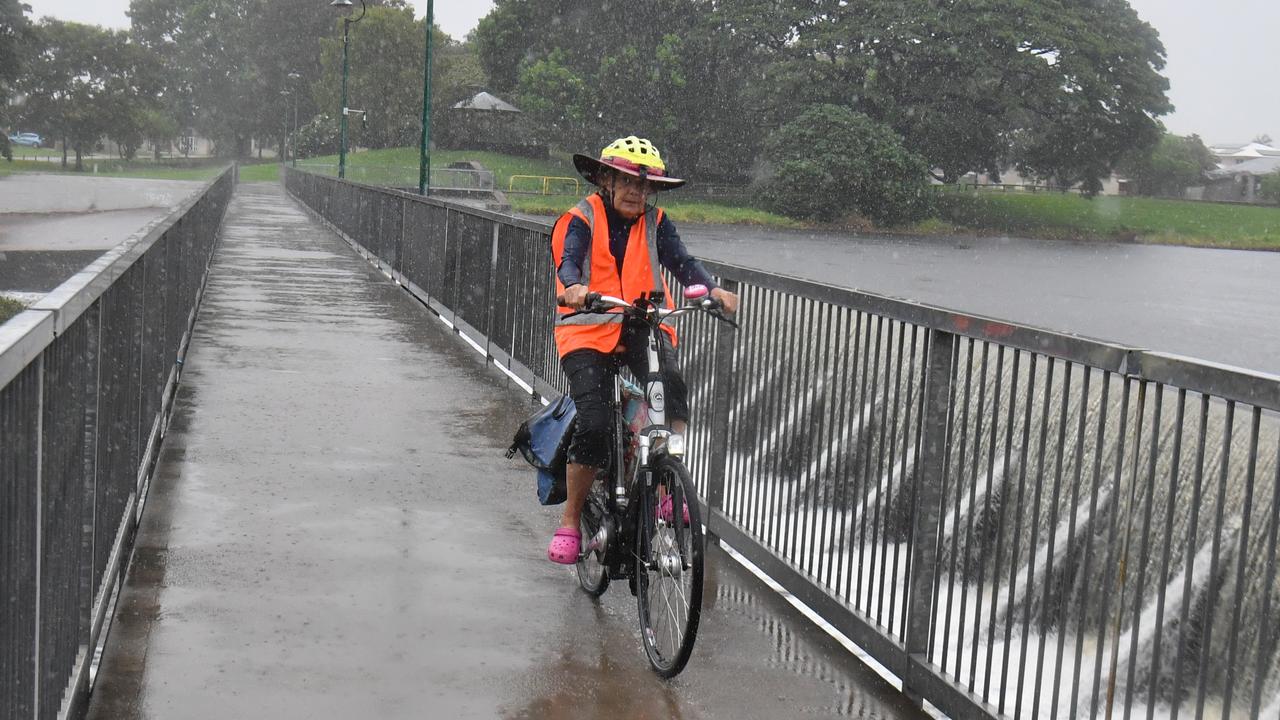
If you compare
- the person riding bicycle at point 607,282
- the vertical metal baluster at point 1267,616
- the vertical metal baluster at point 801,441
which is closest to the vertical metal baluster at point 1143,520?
the vertical metal baluster at point 1267,616

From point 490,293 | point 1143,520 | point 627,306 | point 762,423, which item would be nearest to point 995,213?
point 490,293

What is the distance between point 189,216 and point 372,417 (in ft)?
9.23

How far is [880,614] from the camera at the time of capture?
17.6ft

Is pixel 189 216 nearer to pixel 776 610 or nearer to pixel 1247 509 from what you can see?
pixel 776 610

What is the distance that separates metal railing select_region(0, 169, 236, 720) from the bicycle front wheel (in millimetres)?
1776

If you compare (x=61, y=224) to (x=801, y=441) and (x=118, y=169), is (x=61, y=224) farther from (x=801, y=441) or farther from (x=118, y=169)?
(x=118, y=169)

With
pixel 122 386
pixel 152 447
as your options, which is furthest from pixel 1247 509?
pixel 152 447

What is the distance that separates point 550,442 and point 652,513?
87 centimetres

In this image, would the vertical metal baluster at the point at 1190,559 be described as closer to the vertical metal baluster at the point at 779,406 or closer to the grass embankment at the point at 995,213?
the vertical metal baluster at the point at 779,406

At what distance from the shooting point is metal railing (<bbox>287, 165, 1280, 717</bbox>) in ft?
12.7

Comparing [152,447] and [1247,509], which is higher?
[1247,509]

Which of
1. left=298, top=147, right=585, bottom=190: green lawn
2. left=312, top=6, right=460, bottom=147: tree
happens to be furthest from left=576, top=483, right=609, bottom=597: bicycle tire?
left=312, top=6, right=460, bottom=147: tree

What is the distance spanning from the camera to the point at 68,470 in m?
4.10

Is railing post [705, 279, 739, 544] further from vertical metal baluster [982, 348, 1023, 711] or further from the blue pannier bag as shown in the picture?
vertical metal baluster [982, 348, 1023, 711]
